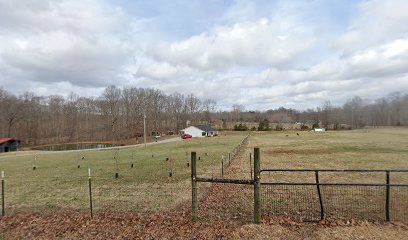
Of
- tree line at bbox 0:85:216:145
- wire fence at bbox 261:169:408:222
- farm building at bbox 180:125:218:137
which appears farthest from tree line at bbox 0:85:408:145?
wire fence at bbox 261:169:408:222

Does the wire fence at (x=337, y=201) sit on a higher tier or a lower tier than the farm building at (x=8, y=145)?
higher

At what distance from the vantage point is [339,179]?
1269 cm

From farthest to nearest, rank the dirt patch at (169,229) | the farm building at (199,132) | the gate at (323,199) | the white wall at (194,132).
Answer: the farm building at (199,132)
the white wall at (194,132)
the gate at (323,199)
the dirt patch at (169,229)

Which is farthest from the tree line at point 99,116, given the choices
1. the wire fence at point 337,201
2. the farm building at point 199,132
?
the wire fence at point 337,201

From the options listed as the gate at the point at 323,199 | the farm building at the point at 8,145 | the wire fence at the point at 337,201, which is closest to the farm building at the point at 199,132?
the farm building at the point at 8,145

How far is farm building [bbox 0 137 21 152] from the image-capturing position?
62.9 m

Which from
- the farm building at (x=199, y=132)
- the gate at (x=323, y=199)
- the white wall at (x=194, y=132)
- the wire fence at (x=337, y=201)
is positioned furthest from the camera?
the farm building at (x=199, y=132)

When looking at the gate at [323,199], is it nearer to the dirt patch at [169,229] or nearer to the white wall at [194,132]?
the dirt patch at [169,229]

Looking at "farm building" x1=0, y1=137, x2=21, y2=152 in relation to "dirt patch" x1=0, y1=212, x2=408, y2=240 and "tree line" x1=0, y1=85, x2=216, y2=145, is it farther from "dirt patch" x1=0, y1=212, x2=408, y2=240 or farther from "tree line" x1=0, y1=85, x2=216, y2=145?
"dirt patch" x1=0, y1=212, x2=408, y2=240

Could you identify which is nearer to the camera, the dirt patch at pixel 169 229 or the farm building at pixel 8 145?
the dirt patch at pixel 169 229

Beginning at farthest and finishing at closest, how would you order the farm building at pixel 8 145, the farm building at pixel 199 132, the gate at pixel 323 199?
the farm building at pixel 199 132 → the farm building at pixel 8 145 → the gate at pixel 323 199

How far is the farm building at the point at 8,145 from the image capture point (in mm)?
62875

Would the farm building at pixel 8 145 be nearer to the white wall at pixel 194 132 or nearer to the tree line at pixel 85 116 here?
the tree line at pixel 85 116

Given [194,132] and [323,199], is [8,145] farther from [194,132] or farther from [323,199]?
[323,199]
